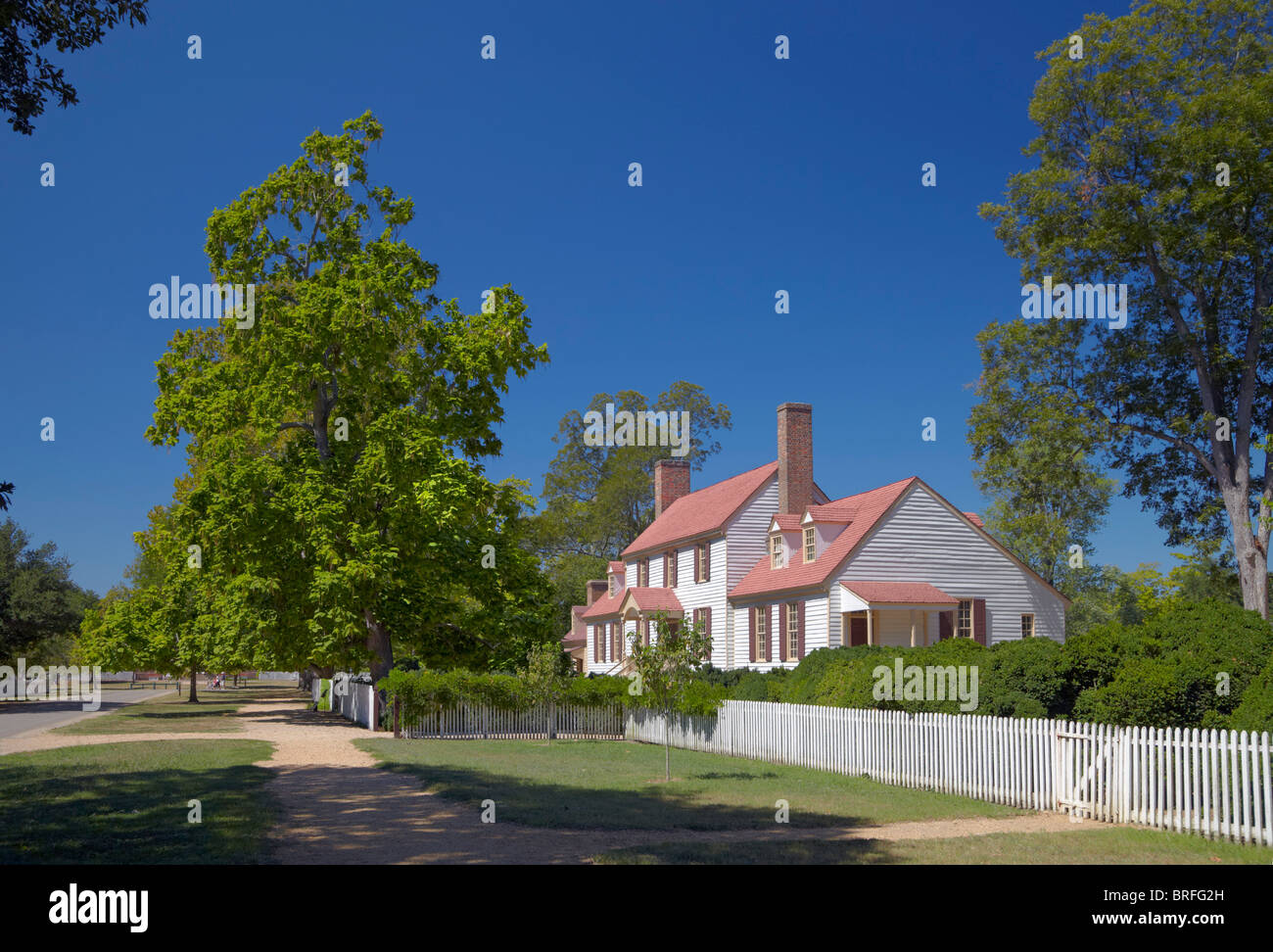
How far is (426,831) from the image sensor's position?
39.3 ft

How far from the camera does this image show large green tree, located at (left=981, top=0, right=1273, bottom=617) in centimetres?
3375

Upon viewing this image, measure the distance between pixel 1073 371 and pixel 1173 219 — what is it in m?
6.22

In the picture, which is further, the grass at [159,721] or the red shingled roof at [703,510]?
the red shingled roof at [703,510]

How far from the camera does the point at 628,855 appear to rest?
10.2 meters

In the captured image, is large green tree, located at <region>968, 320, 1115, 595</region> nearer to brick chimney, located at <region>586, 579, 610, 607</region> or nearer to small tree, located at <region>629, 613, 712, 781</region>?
small tree, located at <region>629, 613, 712, 781</region>

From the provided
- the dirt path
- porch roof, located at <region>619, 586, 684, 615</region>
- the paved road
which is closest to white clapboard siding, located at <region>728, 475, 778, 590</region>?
porch roof, located at <region>619, 586, 684, 615</region>

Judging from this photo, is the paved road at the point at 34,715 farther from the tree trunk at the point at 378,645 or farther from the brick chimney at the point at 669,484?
the brick chimney at the point at 669,484

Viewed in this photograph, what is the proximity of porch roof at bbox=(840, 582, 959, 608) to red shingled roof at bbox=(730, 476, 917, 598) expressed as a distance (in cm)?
116

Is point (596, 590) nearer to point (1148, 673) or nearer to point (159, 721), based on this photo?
point (159, 721)

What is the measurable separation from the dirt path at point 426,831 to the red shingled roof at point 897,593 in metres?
19.3

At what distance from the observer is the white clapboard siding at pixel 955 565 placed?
35750 mm

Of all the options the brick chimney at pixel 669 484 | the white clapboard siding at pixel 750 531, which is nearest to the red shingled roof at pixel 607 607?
the brick chimney at pixel 669 484
